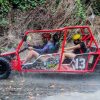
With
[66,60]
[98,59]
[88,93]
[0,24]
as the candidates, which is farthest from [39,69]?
[0,24]

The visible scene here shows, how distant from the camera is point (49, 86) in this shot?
1214cm

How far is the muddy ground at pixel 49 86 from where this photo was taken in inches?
422

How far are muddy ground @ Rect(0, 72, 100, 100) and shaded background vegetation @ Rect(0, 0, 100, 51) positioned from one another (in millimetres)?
4607

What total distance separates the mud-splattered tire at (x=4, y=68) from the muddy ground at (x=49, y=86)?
0.55 feet

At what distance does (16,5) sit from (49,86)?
8.12m

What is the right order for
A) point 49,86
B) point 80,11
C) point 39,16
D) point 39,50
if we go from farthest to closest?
1. point 80,11
2. point 39,16
3. point 39,50
4. point 49,86

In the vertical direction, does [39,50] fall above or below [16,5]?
below

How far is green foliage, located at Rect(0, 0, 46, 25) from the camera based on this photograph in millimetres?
19078

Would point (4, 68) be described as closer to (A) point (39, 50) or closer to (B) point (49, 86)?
(A) point (39, 50)

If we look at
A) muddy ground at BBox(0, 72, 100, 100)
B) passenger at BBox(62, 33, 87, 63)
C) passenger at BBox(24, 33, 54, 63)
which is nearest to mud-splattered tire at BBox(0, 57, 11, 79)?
muddy ground at BBox(0, 72, 100, 100)

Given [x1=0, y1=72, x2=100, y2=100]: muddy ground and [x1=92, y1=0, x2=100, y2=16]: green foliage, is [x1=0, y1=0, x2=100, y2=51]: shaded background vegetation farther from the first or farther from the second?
[x1=0, y1=72, x2=100, y2=100]: muddy ground

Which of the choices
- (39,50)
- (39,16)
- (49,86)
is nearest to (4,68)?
(39,50)

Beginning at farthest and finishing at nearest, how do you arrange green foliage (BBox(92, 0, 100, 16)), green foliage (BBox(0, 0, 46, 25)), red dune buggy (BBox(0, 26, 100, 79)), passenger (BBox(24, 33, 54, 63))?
green foliage (BBox(92, 0, 100, 16)) < green foliage (BBox(0, 0, 46, 25)) < passenger (BBox(24, 33, 54, 63)) < red dune buggy (BBox(0, 26, 100, 79))

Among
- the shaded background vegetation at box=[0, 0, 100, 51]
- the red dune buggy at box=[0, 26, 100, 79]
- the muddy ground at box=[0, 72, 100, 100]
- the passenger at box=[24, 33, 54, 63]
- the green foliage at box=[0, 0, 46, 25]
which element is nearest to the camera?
the muddy ground at box=[0, 72, 100, 100]
